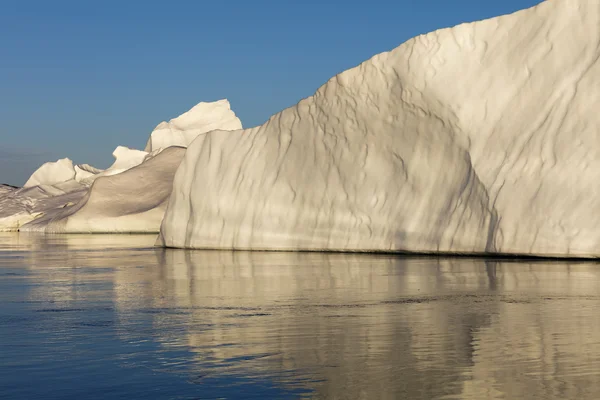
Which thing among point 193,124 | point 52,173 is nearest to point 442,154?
point 193,124

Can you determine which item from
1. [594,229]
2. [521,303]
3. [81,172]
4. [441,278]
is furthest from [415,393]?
[81,172]

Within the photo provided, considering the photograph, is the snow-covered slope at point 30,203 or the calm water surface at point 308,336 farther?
the snow-covered slope at point 30,203

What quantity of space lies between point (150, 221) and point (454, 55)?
35308mm

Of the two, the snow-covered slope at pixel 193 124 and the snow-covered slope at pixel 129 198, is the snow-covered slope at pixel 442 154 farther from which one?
the snow-covered slope at pixel 193 124

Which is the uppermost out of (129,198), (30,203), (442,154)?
(30,203)

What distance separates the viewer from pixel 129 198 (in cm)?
5816

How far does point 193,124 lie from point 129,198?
32.2m

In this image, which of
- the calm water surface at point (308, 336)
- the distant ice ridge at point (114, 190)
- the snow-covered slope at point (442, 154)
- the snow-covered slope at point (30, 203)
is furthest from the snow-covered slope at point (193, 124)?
the calm water surface at point (308, 336)

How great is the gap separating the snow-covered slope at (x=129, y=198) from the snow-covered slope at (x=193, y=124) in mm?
26723

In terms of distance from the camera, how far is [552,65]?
21.2 metres

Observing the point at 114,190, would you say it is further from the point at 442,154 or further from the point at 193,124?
the point at 442,154

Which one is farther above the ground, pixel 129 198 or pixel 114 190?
pixel 114 190

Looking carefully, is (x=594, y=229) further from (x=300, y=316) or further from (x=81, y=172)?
(x=81, y=172)

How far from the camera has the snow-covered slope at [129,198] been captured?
56.6 metres
